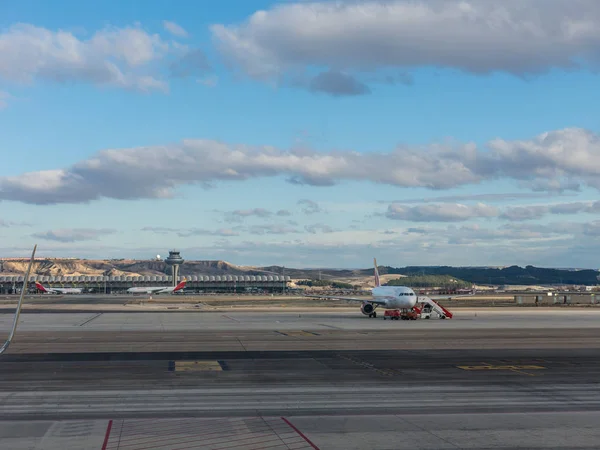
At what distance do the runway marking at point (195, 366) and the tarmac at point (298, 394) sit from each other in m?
0.11

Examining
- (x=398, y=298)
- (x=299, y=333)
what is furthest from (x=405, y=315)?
(x=299, y=333)

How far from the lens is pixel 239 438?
19031 mm

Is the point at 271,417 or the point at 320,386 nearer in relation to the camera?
the point at 271,417

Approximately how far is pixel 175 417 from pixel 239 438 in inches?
152

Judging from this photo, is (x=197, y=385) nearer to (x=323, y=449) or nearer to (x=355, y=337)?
(x=323, y=449)

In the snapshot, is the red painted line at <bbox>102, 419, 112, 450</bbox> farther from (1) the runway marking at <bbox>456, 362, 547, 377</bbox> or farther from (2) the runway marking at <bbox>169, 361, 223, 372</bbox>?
(1) the runway marking at <bbox>456, 362, 547, 377</bbox>

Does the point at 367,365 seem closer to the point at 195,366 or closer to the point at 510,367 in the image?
the point at 510,367

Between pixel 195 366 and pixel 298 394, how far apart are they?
10.6m

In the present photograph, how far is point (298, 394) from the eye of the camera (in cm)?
2656

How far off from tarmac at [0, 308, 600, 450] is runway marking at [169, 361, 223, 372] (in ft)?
0.35

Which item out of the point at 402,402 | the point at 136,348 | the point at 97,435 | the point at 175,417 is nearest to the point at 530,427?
the point at 402,402

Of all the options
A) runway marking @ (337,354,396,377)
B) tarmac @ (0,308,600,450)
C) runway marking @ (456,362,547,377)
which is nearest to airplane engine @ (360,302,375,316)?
tarmac @ (0,308,600,450)

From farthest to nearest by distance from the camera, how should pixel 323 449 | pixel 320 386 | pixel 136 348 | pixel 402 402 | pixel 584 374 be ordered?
pixel 136 348
pixel 584 374
pixel 320 386
pixel 402 402
pixel 323 449

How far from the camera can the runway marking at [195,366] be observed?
33750 mm
